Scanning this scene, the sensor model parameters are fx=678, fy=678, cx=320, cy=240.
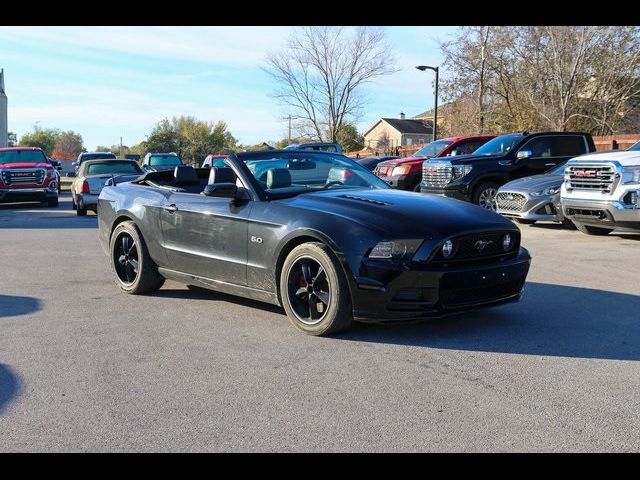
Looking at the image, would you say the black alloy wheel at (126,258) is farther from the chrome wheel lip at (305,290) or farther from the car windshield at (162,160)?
the car windshield at (162,160)

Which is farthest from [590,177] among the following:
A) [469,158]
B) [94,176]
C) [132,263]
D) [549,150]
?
[94,176]

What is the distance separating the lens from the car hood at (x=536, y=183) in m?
12.8

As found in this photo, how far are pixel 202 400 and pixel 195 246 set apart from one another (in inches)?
103

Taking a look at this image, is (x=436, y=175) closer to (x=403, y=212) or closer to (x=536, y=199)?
(x=536, y=199)

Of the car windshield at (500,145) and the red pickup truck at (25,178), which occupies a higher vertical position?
the car windshield at (500,145)

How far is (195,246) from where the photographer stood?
6375 mm

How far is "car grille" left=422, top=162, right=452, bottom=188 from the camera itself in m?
15.1

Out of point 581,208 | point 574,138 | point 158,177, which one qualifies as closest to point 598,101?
point 574,138

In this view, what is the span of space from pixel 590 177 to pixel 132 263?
756 cm

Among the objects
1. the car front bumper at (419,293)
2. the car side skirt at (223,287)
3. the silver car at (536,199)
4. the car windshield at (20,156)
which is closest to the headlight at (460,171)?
the silver car at (536,199)

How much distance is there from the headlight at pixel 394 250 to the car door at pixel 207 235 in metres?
1.37

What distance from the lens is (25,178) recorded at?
68.5 feet

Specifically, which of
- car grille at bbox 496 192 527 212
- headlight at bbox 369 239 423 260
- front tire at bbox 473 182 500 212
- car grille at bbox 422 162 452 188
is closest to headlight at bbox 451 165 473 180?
car grille at bbox 422 162 452 188
